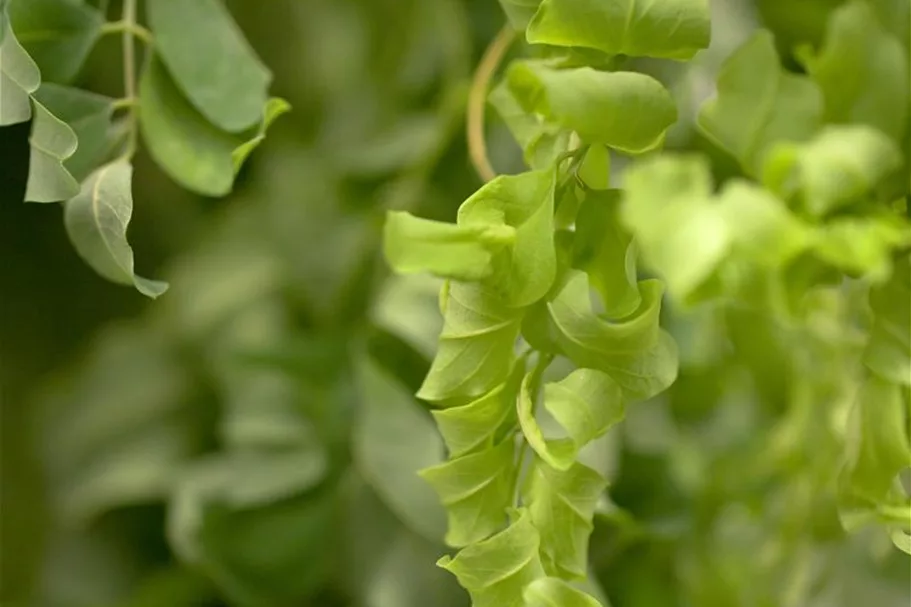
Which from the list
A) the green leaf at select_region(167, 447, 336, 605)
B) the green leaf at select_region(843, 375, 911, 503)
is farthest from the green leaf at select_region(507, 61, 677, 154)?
the green leaf at select_region(167, 447, 336, 605)

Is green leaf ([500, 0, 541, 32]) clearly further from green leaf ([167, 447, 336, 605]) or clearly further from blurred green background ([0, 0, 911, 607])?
green leaf ([167, 447, 336, 605])

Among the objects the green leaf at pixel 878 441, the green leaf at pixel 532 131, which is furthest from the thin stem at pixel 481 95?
the green leaf at pixel 878 441

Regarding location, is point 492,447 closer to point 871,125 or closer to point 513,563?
point 513,563

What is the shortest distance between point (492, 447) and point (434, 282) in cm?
15

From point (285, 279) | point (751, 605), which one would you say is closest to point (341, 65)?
point (285, 279)

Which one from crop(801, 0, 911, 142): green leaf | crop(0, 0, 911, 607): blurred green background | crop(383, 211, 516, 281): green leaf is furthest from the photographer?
crop(0, 0, 911, 607): blurred green background

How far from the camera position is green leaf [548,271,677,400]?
282 millimetres

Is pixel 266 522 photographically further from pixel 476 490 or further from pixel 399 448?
pixel 476 490

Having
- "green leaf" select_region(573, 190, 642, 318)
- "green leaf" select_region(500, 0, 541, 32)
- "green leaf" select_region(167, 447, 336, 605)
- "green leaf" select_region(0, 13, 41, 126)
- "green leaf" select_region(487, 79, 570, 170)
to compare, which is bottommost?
"green leaf" select_region(167, 447, 336, 605)

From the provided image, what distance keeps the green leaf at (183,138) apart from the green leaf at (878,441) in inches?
8.4

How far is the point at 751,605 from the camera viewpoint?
49cm

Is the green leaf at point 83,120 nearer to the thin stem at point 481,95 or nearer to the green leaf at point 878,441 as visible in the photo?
the thin stem at point 481,95

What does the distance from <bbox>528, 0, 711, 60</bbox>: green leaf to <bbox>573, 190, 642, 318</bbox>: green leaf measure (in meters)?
0.04

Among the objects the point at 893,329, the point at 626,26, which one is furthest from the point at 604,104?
the point at 893,329
